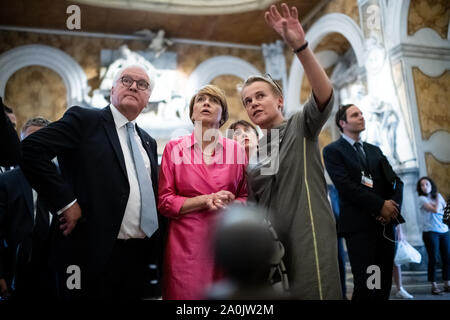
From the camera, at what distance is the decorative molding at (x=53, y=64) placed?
8227 millimetres

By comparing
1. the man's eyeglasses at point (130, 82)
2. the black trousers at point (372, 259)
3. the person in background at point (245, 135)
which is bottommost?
the black trousers at point (372, 259)

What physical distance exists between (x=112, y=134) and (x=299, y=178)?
89 centimetres

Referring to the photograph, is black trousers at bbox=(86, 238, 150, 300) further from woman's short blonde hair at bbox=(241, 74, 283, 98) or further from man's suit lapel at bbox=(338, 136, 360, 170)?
man's suit lapel at bbox=(338, 136, 360, 170)

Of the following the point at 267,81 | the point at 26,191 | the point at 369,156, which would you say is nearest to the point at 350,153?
the point at 369,156

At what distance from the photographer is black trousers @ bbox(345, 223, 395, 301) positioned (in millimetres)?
2252

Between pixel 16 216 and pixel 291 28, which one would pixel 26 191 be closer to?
pixel 16 216

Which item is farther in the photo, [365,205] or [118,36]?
[118,36]

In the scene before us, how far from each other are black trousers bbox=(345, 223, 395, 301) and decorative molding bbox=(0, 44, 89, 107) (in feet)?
25.3

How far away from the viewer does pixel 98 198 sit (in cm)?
148

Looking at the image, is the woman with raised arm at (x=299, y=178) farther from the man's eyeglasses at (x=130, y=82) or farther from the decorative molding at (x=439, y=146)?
the decorative molding at (x=439, y=146)

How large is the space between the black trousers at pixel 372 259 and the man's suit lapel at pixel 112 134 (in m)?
1.66

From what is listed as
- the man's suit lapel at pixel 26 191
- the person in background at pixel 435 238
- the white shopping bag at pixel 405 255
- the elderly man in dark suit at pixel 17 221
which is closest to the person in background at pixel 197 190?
the elderly man in dark suit at pixel 17 221

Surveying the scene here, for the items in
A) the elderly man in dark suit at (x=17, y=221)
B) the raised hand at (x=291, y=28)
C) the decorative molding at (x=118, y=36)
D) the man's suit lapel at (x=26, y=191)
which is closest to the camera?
the raised hand at (x=291, y=28)

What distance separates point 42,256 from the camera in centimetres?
200
